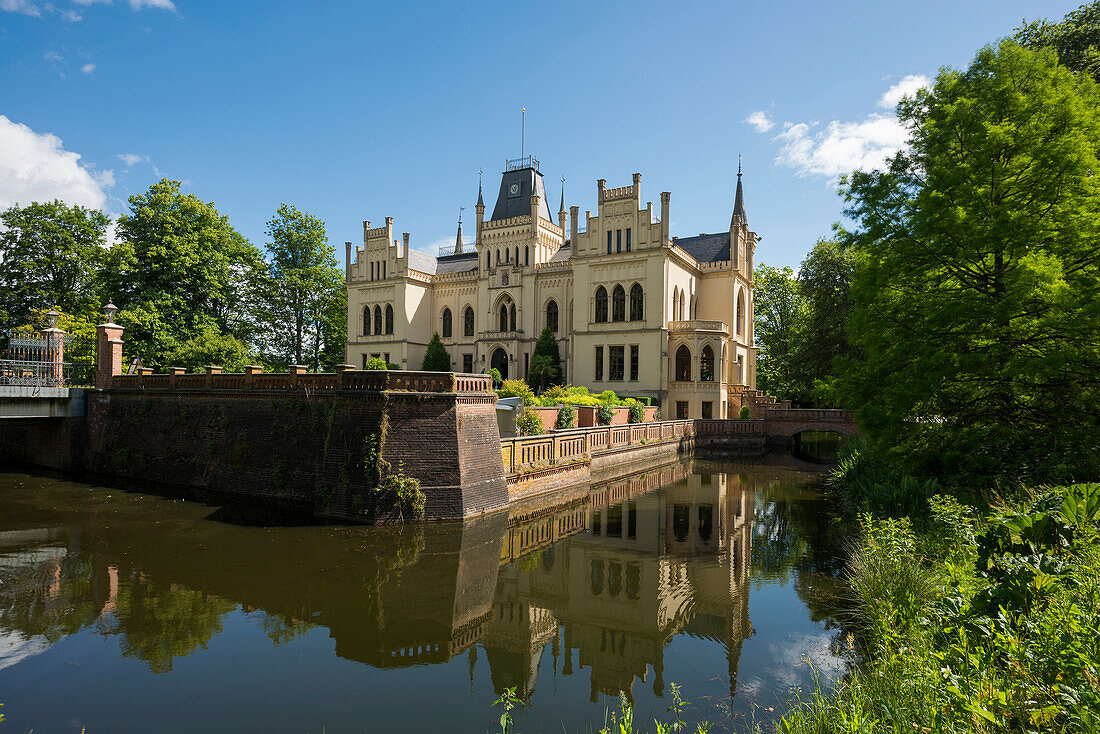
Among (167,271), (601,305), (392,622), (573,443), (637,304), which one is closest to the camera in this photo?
(392,622)

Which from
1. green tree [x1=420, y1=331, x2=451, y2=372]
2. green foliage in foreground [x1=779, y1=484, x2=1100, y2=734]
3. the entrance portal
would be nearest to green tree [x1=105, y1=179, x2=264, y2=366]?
green tree [x1=420, y1=331, x2=451, y2=372]

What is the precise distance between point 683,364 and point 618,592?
2618cm

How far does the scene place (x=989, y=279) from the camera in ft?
40.8

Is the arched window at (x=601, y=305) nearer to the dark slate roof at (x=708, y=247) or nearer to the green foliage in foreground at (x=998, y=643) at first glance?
the dark slate roof at (x=708, y=247)

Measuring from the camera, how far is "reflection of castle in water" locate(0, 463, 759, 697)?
7688 millimetres

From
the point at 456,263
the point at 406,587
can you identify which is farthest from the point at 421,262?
the point at 406,587

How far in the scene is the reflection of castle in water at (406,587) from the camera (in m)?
7.69

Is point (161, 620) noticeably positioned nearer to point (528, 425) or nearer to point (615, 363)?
point (528, 425)

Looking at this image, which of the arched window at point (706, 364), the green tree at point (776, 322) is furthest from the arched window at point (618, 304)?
the green tree at point (776, 322)

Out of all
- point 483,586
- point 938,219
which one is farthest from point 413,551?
point 938,219

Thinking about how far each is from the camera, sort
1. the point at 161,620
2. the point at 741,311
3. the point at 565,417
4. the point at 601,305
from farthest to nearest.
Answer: the point at 741,311
the point at 601,305
the point at 565,417
the point at 161,620

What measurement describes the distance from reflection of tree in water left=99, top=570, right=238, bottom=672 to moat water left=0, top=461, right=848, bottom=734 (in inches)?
1.5

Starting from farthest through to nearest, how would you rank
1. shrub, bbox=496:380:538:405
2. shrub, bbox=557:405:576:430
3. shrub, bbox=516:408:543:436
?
1. shrub, bbox=496:380:538:405
2. shrub, bbox=557:405:576:430
3. shrub, bbox=516:408:543:436

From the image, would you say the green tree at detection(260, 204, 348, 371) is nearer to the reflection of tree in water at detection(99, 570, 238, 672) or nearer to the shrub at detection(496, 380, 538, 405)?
the shrub at detection(496, 380, 538, 405)
